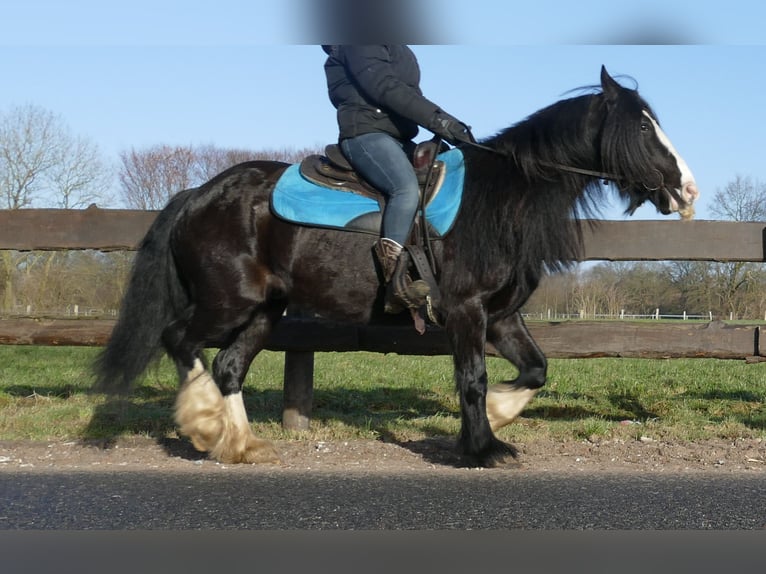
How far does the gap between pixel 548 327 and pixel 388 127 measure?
2.35 m

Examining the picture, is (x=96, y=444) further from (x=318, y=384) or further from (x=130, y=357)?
(x=318, y=384)

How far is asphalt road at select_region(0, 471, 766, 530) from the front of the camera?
330cm

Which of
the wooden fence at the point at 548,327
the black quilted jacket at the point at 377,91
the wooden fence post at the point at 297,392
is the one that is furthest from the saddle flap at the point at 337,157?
the wooden fence post at the point at 297,392

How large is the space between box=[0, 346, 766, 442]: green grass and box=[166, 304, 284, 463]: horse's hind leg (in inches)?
20.3

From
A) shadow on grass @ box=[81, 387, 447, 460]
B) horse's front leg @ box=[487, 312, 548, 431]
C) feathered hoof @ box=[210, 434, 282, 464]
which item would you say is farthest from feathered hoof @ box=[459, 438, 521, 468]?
shadow on grass @ box=[81, 387, 447, 460]

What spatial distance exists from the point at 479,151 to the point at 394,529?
3149 mm

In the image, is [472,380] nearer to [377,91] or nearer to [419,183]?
[419,183]

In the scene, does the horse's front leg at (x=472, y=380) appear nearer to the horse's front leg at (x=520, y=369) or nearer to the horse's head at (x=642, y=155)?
the horse's front leg at (x=520, y=369)

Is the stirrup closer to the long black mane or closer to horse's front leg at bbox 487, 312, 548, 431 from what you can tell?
the long black mane

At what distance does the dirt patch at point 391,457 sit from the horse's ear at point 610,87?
2423 mm

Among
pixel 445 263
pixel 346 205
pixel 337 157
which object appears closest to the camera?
pixel 445 263

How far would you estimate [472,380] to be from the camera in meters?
5.12

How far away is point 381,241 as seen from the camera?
5.27 m

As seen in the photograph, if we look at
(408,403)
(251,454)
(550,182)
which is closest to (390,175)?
(550,182)
